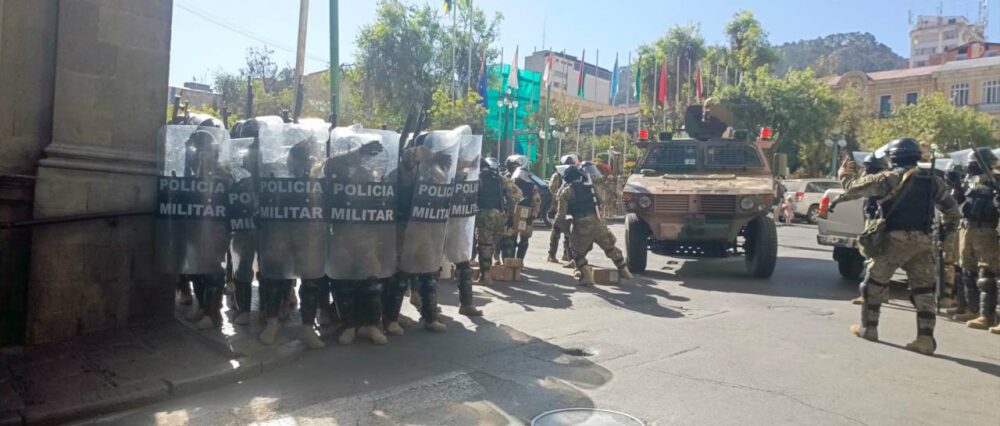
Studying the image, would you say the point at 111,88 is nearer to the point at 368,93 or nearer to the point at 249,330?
the point at 249,330

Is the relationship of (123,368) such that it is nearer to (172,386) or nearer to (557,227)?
(172,386)

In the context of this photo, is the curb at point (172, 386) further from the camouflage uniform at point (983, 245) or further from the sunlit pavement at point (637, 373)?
the camouflage uniform at point (983, 245)

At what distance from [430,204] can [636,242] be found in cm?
513

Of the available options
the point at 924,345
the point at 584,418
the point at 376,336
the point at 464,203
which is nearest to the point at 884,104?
the point at 924,345

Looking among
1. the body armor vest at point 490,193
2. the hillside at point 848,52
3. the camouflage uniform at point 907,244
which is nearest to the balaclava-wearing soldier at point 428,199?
the body armor vest at point 490,193

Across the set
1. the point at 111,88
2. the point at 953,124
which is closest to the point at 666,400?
the point at 111,88

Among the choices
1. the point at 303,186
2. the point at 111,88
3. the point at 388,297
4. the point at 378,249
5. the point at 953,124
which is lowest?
the point at 388,297

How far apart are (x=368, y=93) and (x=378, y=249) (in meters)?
27.2

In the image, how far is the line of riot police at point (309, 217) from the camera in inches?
224

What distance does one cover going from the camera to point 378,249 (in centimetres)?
584

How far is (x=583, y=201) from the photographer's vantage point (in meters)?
9.55

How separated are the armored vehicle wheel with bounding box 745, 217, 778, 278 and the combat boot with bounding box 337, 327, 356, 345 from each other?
619cm

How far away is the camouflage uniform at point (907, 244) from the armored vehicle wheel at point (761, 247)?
140 inches

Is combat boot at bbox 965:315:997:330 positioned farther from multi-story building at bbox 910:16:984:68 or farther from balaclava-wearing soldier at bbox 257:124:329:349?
multi-story building at bbox 910:16:984:68
